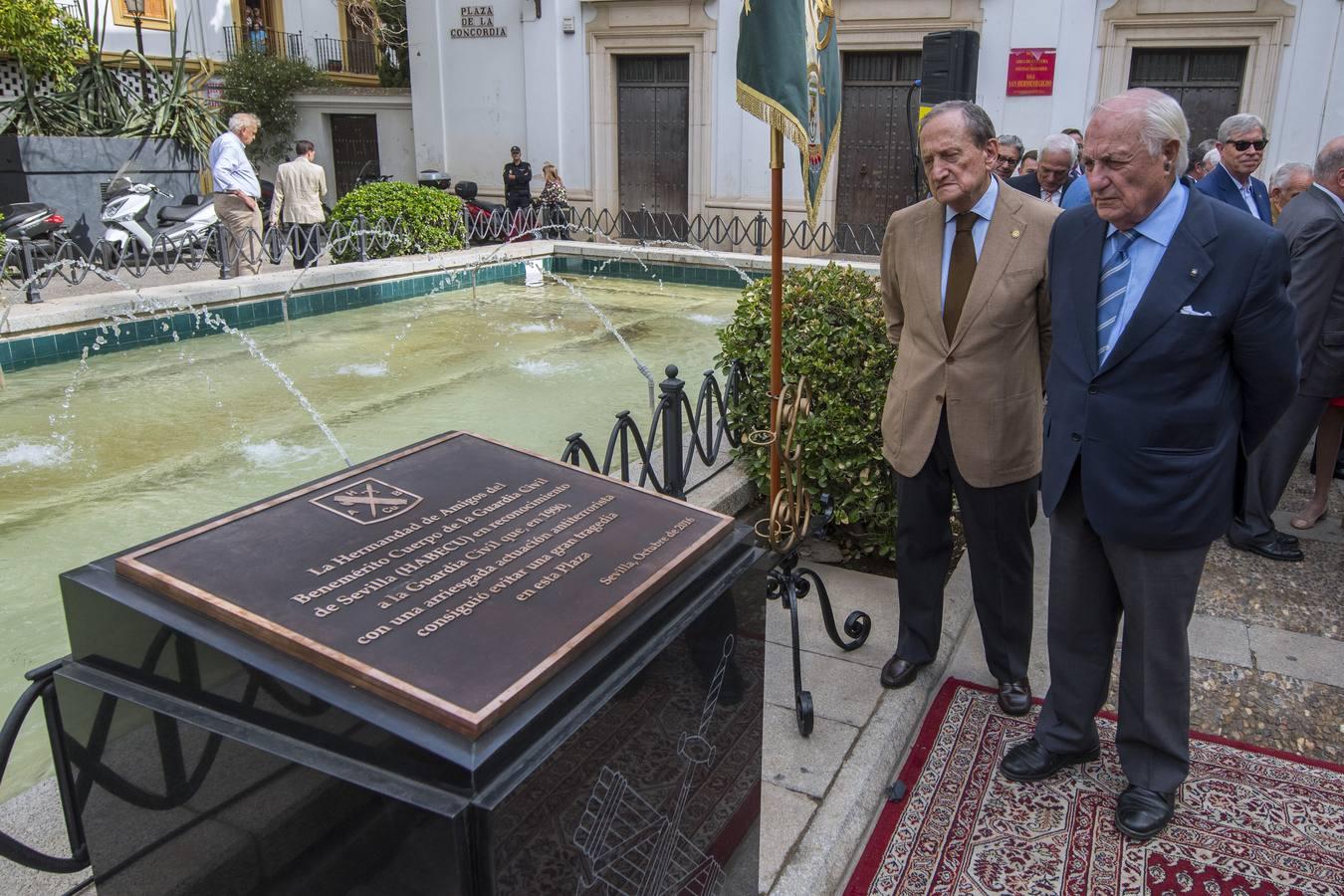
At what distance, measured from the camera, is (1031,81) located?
45.9 ft

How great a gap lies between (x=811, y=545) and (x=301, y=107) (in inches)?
839

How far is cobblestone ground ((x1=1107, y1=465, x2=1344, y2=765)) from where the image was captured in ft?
10.8

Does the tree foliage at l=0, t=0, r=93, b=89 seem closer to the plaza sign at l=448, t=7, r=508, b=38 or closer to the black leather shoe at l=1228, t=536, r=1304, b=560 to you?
the plaza sign at l=448, t=7, r=508, b=38

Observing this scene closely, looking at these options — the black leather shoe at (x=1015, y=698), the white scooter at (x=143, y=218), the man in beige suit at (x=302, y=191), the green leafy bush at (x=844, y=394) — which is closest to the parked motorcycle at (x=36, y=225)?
the white scooter at (x=143, y=218)

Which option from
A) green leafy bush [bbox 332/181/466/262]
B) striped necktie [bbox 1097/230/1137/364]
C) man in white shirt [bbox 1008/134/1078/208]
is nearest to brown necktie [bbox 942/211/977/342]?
striped necktie [bbox 1097/230/1137/364]

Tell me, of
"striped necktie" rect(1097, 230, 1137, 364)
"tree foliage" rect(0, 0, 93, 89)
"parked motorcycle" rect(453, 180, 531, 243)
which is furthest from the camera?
"parked motorcycle" rect(453, 180, 531, 243)

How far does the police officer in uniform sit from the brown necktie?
13977mm

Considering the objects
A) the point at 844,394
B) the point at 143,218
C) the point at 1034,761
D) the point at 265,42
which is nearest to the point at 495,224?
the point at 143,218

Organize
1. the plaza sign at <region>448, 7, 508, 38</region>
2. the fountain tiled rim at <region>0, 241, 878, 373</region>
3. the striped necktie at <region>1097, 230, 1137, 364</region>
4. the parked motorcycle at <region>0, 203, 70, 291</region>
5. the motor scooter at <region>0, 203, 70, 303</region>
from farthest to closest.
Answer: the plaza sign at <region>448, 7, 508, 38</region>, the parked motorcycle at <region>0, 203, 70, 291</region>, the motor scooter at <region>0, 203, 70, 303</region>, the fountain tiled rim at <region>0, 241, 878, 373</region>, the striped necktie at <region>1097, 230, 1137, 364</region>

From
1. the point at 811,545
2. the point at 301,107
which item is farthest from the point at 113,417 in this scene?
the point at 301,107

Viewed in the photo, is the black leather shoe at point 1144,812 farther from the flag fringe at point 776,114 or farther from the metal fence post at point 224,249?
the metal fence post at point 224,249

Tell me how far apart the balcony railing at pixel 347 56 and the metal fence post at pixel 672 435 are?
2490 centimetres

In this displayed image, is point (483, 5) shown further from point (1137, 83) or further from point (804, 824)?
point (804, 824)

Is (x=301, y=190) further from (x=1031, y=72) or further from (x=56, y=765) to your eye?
(x=56, y=765)
